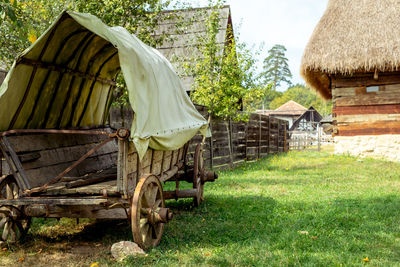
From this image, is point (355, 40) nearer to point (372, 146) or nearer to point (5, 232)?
point (372, 146)

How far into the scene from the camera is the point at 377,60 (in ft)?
40.0

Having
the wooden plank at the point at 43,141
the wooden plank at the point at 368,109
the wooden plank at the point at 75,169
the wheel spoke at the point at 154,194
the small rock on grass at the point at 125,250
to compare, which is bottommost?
the small rock on grass at the point at 125,250

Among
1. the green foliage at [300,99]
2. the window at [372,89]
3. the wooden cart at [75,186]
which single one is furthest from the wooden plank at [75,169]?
the green foliage at [300,99]

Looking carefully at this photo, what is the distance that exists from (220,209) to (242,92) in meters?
5.33

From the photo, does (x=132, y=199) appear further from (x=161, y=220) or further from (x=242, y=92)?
(x=242, y=92)

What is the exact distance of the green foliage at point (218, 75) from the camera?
1070 cm

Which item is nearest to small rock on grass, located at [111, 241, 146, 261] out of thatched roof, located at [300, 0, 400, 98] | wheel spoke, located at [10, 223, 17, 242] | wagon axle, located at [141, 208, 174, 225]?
wagon axle, located at [141, 208, 174, 225]

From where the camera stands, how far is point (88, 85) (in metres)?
5.78

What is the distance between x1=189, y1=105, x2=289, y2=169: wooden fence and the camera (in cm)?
1107

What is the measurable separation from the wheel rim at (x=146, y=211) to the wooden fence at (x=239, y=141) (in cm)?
461

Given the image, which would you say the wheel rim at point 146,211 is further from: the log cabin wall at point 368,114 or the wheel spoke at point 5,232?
the log cabin wall at point 368,114

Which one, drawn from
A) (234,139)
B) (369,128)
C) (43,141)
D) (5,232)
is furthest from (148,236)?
(369,128)

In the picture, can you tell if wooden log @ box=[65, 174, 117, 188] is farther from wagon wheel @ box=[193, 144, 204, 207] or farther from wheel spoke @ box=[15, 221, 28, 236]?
wagon wheel @ box=[193, 144, 204, 207]

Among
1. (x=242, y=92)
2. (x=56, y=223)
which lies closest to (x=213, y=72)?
(x=242, y=92)
